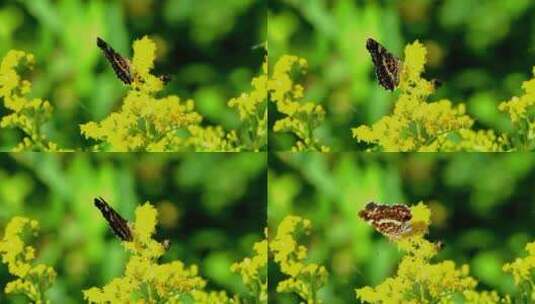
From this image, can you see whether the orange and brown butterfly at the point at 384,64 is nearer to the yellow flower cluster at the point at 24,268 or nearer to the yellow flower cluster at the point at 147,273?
the yellow flower cluster at the point at 147,273

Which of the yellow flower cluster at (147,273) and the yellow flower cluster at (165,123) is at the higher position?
the yellow flower cluster at (165,123)

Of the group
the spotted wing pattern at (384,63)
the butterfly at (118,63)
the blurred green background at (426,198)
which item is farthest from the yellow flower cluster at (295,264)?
the butterfly at (118,63)

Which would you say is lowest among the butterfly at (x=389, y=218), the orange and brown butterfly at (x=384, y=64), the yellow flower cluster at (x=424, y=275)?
the yellow flower cluster at (x=424, y=275)

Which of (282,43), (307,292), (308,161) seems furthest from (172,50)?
(307,292)

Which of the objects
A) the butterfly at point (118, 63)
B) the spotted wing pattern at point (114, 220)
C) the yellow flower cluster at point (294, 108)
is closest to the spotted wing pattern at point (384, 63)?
the yellow flower cluster at point (294, 108)

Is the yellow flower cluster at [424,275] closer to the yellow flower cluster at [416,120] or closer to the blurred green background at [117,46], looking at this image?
the yellow flower cluster at [416,120]

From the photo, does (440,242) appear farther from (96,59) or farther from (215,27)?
(96,59)
